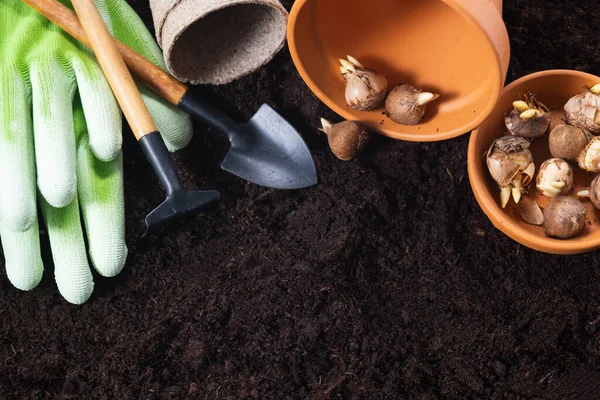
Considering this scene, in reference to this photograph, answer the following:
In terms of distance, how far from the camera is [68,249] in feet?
4.49

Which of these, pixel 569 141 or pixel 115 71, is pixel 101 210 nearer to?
pixel 115 71

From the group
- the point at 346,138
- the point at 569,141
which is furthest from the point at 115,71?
the point at 569,141

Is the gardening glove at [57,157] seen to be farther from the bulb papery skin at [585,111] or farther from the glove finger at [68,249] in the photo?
the bulb papery skin at [585,111]

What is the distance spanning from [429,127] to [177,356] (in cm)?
69

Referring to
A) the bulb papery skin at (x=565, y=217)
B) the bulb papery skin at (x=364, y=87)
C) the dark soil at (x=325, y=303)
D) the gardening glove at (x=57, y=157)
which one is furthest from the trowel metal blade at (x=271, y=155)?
the bulb papery skin at (x=565, y=217)

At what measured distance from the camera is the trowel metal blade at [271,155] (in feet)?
4.91

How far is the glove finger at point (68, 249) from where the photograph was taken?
53.9 inches

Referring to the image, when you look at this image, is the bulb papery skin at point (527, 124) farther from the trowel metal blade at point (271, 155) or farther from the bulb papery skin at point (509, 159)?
the trowel metal blade at point (271, 155)

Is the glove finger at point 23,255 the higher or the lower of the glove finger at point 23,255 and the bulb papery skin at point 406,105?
the lower

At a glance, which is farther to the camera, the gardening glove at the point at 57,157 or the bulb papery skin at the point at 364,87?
the bulb papery skin at the point at 364,87

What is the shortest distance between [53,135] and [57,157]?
1.8 inches

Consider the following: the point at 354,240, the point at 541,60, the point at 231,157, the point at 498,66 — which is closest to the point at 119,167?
the point at 231,157

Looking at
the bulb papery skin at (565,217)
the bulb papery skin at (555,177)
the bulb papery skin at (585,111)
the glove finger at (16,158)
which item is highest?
the glove finger at (16,158)

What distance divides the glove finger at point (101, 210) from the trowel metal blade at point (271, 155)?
→ 234mm
